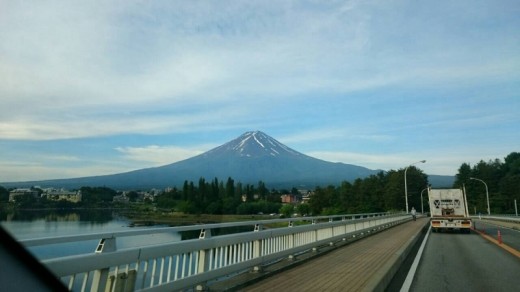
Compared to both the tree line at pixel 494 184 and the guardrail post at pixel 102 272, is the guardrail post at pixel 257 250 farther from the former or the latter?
the tree line at pixel 494 184

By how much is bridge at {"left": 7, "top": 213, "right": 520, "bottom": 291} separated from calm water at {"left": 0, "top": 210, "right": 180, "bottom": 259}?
422mm

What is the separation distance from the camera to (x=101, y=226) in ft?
39.2

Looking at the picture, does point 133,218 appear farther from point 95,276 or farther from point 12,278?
point 12,278

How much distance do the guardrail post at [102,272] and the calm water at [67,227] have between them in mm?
386

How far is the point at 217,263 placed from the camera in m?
8.66

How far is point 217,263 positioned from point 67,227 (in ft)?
14.1

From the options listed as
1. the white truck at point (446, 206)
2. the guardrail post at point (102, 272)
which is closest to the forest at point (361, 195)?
the guardrail post at point (102, 272)

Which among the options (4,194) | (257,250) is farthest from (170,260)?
(257,250)

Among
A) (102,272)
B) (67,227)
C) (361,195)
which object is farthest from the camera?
(361,195)

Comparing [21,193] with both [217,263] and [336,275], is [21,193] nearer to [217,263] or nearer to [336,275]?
[217,263]

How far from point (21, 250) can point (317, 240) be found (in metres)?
12.3

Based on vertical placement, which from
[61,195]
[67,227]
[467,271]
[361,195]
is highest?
[361,195]

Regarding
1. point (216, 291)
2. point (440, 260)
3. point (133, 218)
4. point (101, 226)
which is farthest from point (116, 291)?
point (440, 260)

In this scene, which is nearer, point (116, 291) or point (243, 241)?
point (116, 291)
